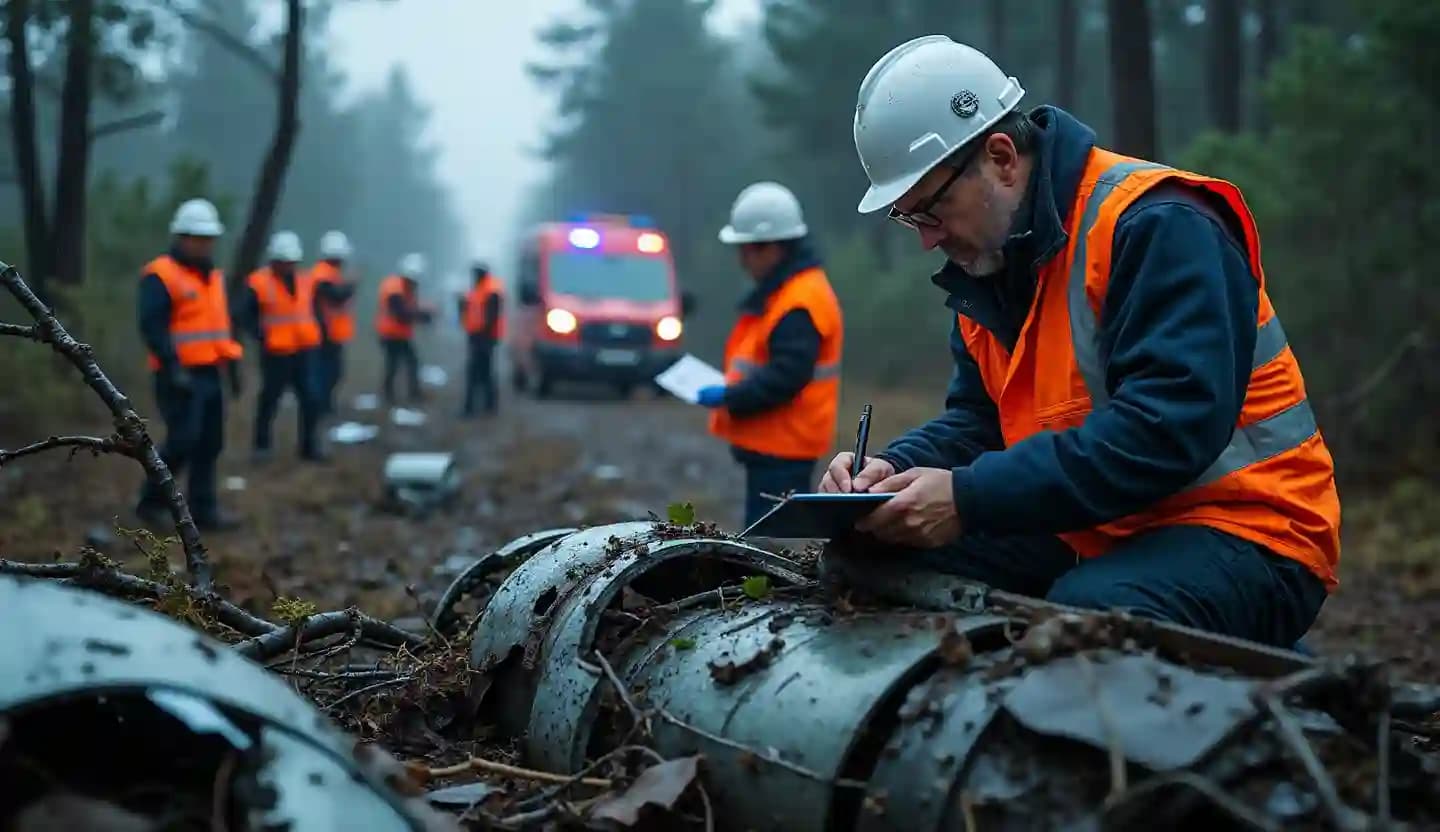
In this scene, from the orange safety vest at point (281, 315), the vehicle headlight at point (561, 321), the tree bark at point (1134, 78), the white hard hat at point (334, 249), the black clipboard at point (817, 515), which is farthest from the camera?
the vehicle headlight at point (561, 321)

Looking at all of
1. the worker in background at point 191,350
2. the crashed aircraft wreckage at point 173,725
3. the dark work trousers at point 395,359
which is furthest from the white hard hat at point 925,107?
the dark work trousers at point 395,359

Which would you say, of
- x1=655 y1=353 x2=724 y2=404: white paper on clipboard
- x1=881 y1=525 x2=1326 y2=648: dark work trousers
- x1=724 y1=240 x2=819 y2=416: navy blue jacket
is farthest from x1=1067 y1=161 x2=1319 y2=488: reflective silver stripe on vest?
x1=655 y1=353 x2=724 y2=404: white paper on clipboard

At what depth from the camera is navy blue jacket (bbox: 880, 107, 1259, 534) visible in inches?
106

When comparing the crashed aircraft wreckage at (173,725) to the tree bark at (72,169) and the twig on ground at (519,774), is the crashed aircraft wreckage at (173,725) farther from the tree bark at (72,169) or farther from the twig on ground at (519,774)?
the tree bark at (72,169)

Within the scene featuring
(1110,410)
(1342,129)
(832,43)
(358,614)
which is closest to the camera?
(1110,410)

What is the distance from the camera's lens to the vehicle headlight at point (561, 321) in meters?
21.5

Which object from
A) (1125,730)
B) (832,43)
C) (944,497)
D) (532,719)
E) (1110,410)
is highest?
(832,43)

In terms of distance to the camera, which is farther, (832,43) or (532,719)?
(832,43)

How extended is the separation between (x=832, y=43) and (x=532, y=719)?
27709 millimetres

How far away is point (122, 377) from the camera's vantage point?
53.0ft

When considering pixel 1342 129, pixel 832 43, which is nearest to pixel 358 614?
pixel 1342 129

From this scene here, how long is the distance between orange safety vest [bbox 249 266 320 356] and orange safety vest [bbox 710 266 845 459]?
7.32 metres

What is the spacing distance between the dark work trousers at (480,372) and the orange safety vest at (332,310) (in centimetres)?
219

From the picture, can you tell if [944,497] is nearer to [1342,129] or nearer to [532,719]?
[532,719]
